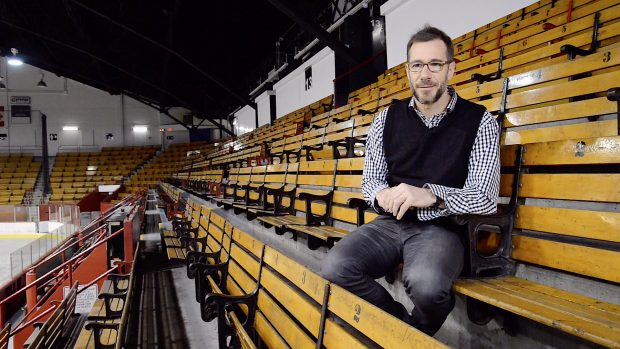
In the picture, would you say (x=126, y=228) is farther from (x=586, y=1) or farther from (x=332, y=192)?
(x=586, y=1)

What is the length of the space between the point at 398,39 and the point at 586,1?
10.2ft

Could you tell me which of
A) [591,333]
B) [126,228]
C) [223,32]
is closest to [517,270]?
[591,333]

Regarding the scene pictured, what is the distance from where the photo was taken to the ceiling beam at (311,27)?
21.3 ft

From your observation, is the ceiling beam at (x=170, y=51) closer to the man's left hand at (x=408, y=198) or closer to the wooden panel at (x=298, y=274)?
the wooden panel at (x=298, y=274)

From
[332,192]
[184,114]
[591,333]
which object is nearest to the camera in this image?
[591,333]

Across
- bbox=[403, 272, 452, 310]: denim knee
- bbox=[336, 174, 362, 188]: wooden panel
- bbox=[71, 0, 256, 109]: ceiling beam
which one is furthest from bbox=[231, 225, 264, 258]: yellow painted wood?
bbox=[71, 0, 256, 109]: ceiling beam

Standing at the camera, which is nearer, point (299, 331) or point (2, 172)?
point (299, 331)

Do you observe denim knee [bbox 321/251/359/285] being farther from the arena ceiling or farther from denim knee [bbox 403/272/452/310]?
the arena ceiling

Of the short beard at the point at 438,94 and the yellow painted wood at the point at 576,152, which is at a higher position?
the short beard at the point at 438,94

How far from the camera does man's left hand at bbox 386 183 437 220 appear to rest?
126 centimetres

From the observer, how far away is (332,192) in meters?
2.69

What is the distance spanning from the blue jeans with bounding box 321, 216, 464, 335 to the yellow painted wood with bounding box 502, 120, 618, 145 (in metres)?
0.71

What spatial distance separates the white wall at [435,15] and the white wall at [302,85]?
6.30ft

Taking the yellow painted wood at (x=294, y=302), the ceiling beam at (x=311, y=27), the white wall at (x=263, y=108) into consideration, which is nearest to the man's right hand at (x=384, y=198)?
the yellow painted wood at (x=294, y=302)
